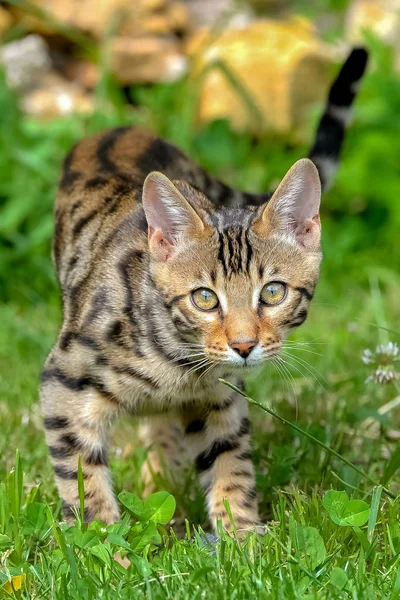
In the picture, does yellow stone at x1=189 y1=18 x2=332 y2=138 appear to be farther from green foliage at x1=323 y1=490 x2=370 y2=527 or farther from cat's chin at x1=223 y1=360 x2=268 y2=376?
green foliage at x1=323 y1=490 x2=370 y2=527

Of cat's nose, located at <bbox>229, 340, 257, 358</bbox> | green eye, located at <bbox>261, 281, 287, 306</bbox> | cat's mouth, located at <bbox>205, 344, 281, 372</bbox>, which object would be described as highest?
green eye, located at <bbox>261, 281, 287, 306</bbox>

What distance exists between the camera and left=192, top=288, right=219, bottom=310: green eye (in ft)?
9.66

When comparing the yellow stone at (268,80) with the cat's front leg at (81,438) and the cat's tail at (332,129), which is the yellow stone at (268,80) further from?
the cat's front leg at (81,438)

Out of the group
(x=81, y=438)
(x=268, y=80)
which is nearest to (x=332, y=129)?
(x=81, y=438)

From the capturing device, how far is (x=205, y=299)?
9.73 feet

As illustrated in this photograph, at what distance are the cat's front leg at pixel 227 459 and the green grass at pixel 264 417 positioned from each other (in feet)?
0.35

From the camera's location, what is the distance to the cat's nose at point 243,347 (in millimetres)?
2807

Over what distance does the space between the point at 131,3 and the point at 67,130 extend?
277 cm

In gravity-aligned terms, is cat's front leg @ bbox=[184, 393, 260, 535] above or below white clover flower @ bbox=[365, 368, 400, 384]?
below

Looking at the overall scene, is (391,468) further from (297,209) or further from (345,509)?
(297,209)

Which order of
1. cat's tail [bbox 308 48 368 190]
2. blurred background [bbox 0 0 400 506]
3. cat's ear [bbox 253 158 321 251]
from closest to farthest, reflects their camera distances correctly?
cat's ear [bbox 253 158 321 251]
cat's tail [bbox 308 48 368 190]
blurred background [bbox 0 0 400 506]

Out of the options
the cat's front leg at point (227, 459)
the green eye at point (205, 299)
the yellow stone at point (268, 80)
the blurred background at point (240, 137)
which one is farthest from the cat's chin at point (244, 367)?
the yellow stone at point (268, 80)

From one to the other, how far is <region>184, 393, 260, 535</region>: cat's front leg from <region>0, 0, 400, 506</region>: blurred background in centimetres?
16

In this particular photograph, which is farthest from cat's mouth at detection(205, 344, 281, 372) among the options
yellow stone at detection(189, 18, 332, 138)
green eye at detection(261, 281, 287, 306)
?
yellow stone at detection(189, 18, 332, 138)
